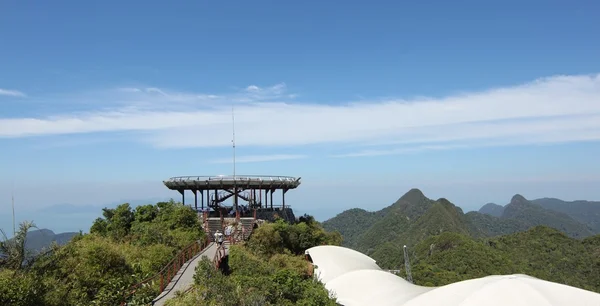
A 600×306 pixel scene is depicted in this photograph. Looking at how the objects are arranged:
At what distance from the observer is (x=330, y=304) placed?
1249 cm

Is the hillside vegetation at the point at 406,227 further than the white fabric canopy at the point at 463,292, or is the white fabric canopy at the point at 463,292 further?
the hillside vegetation at the point at 406,227

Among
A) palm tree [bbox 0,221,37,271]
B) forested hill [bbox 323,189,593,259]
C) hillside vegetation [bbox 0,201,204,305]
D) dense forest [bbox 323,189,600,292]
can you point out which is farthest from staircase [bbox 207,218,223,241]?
forested hill [bbox 323,189,593,259]

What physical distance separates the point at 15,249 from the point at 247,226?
655 inches

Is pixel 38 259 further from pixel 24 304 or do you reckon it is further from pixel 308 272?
pixel 308 272

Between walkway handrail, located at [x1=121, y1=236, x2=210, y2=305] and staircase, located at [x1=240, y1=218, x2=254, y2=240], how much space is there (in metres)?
2.31

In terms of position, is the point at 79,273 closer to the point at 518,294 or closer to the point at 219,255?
the point at 219,255

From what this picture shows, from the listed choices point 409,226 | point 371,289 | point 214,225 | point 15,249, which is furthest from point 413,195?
point 15,249

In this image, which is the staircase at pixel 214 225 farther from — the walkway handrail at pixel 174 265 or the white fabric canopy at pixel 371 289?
the white fabric canopy at pixel 371 289

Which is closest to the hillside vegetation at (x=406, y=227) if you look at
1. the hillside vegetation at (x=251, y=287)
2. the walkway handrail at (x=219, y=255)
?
the walkway handrail at (x=219, y=255)

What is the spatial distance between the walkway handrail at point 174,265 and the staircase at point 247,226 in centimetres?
231

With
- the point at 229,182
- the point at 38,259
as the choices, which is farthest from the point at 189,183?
the point at 38,259

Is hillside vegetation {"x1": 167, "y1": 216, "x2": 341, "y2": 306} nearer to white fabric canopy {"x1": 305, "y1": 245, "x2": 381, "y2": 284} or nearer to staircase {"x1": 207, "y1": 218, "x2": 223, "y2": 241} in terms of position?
white fabric canopy {"x1": 305, "y1": 245, "x2": 381, "y2": 284}

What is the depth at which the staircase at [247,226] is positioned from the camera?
25888 mm

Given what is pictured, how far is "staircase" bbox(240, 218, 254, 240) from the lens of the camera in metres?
25.9
